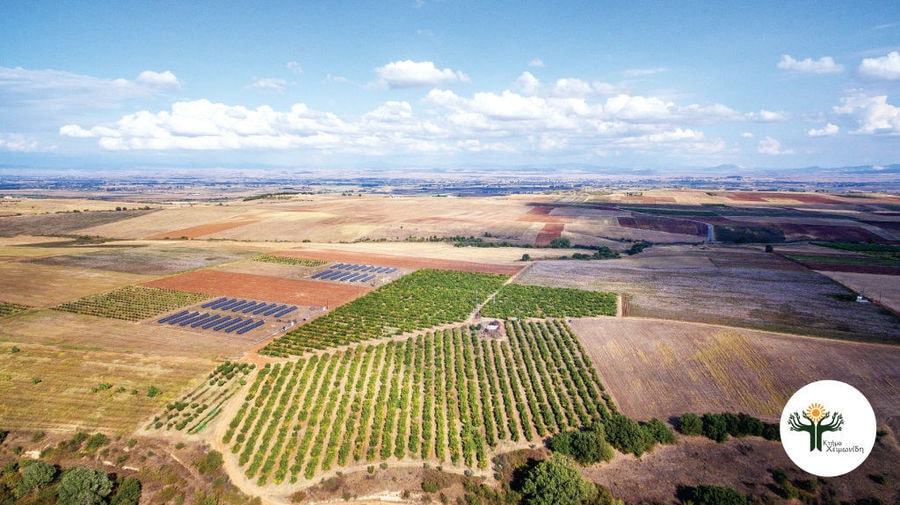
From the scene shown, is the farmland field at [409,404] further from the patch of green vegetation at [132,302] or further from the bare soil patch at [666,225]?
the bare soil patch at [666,225]

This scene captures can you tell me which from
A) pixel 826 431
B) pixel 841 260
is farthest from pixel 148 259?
pixel 841 260

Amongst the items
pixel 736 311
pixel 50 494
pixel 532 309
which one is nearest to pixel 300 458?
pixel 50 494

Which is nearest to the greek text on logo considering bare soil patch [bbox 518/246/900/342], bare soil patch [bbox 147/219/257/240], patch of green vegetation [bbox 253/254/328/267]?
bare soil patch [bbox 518/246/900/342]

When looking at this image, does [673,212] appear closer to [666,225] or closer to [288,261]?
[666,225]

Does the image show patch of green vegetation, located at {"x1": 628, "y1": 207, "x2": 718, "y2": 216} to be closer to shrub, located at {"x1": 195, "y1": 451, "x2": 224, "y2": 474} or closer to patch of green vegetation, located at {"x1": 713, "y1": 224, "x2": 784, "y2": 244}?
patch of green vegetation, located at {"x1": 713, "y1": 224, "x2": 784, "y2": 244}

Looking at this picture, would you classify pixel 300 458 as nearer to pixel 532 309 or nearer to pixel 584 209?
pixel 532 309

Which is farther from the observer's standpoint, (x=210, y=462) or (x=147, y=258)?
(x=147, y=258)
